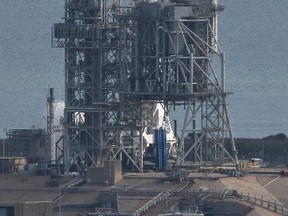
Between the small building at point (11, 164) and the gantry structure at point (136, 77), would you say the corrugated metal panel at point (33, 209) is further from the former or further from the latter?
the small building at point (11, 164)

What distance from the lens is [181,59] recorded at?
10138 cm

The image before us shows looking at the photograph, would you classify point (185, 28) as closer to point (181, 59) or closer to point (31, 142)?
point (181, 59)

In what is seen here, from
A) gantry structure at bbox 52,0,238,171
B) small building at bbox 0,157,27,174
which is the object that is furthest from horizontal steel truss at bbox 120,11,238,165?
small building at bbox 0,157,27,174

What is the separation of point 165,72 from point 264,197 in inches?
354

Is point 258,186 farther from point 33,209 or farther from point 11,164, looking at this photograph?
point 11,164

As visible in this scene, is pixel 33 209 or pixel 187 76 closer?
pixel 33 209

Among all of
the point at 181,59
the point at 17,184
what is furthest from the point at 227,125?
the point at 17,184

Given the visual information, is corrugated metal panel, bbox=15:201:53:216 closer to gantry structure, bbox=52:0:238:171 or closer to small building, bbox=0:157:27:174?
gantry structure, bbox=52:0:238:171

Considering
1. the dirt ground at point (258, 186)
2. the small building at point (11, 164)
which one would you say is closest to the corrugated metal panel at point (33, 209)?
the dirt ground at point (258, 186)

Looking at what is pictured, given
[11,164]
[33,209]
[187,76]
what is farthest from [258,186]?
[11,164]

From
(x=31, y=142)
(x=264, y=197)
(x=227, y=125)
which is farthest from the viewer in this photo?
(x=31, y=142)

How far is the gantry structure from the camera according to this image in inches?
4003

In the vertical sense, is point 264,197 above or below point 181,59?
below

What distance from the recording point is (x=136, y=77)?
10262 centimetres
